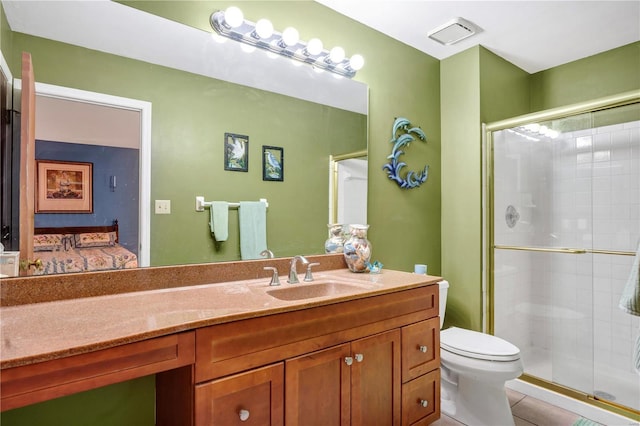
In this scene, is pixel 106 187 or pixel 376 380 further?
pixel 376 380

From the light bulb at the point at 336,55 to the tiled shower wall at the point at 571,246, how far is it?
1.32 metres

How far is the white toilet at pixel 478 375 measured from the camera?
5.94ft

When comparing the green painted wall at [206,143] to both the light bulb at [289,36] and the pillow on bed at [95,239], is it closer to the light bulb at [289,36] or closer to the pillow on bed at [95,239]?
the pillow on bed at [95,239]

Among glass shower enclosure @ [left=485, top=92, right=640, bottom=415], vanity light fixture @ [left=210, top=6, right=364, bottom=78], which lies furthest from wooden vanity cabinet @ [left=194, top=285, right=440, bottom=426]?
vanity light fixture @ [left=210, top=6, right=364, bottom=78]

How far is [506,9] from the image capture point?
6.83 ft

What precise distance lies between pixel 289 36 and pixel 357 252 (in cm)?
119

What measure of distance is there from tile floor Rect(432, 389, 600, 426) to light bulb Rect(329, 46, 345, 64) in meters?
2.18

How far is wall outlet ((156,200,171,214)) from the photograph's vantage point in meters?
1.48

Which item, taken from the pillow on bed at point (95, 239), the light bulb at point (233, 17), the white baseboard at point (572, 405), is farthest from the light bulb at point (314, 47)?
the white baseboard at point (572, 405)

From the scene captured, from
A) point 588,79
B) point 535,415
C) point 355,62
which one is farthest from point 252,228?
point 588,79

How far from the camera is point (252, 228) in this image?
1739 millimetres

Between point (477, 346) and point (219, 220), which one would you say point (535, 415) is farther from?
point (219, 220)

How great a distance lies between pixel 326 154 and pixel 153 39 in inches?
39.7

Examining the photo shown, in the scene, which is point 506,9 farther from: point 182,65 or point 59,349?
point 59,349
